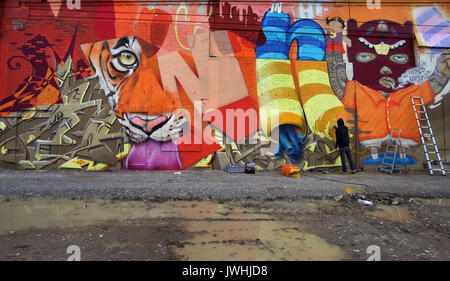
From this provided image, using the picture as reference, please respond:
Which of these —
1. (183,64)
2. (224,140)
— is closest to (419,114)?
(224,140)

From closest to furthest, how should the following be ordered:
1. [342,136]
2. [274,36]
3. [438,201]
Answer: [438,201] → [342,136] → [274,36]

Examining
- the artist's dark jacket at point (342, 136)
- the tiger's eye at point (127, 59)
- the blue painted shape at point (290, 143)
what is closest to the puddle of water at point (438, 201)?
the artist's dark jacket at point (342, 136)

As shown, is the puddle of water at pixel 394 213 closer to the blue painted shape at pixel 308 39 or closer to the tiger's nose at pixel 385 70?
the blue painted shape at pixel 308 39

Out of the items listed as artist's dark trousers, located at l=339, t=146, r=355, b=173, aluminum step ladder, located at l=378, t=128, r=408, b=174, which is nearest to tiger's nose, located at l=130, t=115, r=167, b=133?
artist's dark trousers, located at l=339, t=146, r=355, b=173

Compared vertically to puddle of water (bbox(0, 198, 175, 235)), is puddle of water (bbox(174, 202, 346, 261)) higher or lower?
lower

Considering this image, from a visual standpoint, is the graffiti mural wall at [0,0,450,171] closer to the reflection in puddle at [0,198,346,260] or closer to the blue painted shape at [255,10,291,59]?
the blue painted shape at [255,10,291,59]

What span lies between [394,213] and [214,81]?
5.87 metres

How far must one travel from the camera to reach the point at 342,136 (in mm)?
7461

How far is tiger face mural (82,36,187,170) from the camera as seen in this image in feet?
24.5

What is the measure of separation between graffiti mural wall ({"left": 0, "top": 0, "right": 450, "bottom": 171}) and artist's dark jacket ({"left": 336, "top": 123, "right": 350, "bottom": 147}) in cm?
47

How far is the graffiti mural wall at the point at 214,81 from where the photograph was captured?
24.1 ft

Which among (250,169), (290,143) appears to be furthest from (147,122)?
(290,143)

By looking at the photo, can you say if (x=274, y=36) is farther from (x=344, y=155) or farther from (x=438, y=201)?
(x=438, y=201)

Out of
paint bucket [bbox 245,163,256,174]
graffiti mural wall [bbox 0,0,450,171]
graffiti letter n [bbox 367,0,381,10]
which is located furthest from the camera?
graffiti letter n [bbox 367,0,381,10]
